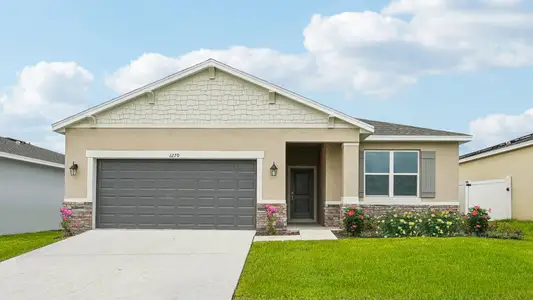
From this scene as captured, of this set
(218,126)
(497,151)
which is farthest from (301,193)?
(497,151)

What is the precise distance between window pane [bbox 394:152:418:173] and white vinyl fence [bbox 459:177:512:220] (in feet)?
20.3

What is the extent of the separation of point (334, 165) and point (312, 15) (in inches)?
193

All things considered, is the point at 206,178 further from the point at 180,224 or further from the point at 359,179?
the point at 359,179

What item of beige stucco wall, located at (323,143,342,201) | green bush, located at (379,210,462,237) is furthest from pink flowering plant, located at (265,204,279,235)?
green bush, located at (379,210,462,237)

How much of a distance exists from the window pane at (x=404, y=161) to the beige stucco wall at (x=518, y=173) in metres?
5.28

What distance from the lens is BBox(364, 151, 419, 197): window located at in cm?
1906

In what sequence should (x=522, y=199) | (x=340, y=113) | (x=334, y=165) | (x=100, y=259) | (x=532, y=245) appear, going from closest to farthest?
(x=100, y=259), (x=532, y=245), (x=340, y=113), (x=334, y=165), (x=522, y=199)

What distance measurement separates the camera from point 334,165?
60.5 ft

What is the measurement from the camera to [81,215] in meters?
17.0

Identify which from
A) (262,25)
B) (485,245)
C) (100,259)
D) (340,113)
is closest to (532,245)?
(485,245)

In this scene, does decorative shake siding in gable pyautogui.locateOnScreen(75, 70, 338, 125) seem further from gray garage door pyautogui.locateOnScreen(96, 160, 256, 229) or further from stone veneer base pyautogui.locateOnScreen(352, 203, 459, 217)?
stone veneer base pyautogui.locateOnScreen(352, 203, 459, 217)

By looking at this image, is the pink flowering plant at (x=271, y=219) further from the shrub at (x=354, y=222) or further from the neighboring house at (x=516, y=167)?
the neighboring house at (x=516, y=167)

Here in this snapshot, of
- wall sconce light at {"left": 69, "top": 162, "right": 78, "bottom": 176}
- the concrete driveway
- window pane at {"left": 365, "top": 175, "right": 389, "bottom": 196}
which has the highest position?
wall sconce light at {"left": 69, "top": 162, "right": 78, "bottom": 176}

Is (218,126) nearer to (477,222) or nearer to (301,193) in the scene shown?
(301,193)
